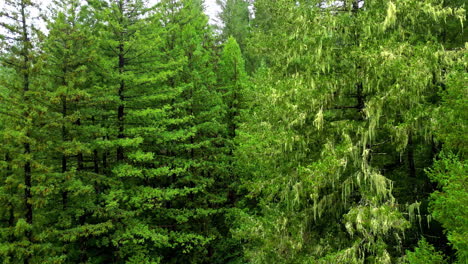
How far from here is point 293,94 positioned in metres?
7.83

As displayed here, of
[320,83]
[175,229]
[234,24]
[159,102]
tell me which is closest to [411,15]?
[320,83]

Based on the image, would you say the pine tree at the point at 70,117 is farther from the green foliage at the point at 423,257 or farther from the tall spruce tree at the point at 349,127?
the green foliage at the point at 423,257

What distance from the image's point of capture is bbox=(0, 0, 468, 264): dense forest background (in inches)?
266

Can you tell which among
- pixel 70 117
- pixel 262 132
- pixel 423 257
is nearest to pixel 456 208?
pixel 423 257

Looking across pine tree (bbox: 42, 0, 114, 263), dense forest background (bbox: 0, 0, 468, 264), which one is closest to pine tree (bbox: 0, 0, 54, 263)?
dense forest background (bbox: 0, 0, 468, 264)

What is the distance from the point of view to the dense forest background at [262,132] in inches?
266

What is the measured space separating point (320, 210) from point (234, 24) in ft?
85.0

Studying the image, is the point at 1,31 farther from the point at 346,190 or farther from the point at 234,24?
the point at 234,24

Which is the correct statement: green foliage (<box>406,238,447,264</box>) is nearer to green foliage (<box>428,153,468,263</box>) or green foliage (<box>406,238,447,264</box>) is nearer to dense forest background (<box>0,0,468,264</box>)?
dense forest background (<box>0,0,468,264</box>)

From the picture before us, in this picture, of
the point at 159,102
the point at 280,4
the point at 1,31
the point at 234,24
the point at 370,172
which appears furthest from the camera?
the point at 234,24

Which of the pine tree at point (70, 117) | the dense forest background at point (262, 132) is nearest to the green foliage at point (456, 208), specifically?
the dense forest background at point (262, 132)

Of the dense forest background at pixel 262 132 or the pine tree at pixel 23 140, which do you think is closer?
the dense forest background at pixel 262 132

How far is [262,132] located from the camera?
10.8 metres

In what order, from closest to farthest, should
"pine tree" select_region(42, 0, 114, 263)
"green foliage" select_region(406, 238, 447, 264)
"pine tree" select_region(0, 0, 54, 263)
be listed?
"green foliage" select_region(406, 238, 447, 264) < "pine tree" select_region(0, 0, 54, 263) < "pine tree" select_region(42, 0, 114, 263)
